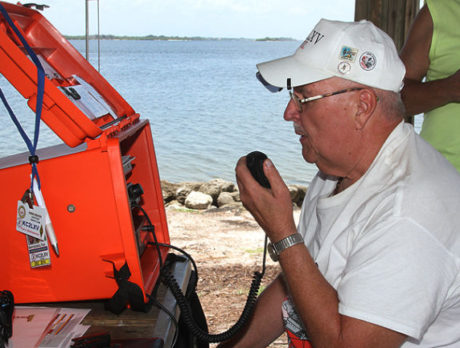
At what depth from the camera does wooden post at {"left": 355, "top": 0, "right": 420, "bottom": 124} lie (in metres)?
3.41

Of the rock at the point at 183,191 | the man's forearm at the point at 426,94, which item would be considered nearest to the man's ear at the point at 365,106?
the man's forearm at the point at 426,94

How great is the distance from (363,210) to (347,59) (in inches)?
15.8

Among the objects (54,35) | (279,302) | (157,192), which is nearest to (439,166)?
(279,302)

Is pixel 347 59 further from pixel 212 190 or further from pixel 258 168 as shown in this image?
pixel 212 190

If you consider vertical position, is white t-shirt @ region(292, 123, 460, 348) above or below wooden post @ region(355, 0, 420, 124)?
below

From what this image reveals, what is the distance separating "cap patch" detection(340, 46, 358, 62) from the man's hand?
346mm

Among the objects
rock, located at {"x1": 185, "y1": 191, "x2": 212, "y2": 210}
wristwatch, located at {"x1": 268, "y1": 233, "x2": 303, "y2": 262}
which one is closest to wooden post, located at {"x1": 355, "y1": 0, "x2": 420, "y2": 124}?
wristwatch, located at {"x1": 268, "y1": 233, "x2": 303, "y2": 262}

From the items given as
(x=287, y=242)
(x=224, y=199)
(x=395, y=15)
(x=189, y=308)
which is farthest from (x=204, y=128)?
(x=287, y=242)

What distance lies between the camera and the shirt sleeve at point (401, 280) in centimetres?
129

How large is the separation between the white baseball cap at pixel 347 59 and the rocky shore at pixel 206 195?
6.31 metres

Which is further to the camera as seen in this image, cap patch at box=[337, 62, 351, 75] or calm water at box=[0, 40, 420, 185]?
calm water at box=[0, 40, 420, 185]

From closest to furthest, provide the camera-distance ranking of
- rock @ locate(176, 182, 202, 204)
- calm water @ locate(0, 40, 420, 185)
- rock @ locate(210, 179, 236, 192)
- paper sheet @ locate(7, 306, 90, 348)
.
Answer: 1. paper sheet @ locate(7, 306, 90, 348)
2. rock @ locate(176, 182, 202, 204)
3. rock @ locate(210, 179, 236, 192)
4. calm water @ locate(0, 40, 420, 185)

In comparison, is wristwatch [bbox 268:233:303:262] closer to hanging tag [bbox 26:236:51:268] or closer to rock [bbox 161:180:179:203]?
hanging tag [bbox 26:236:51:268]

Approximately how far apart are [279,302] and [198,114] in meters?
18.3
